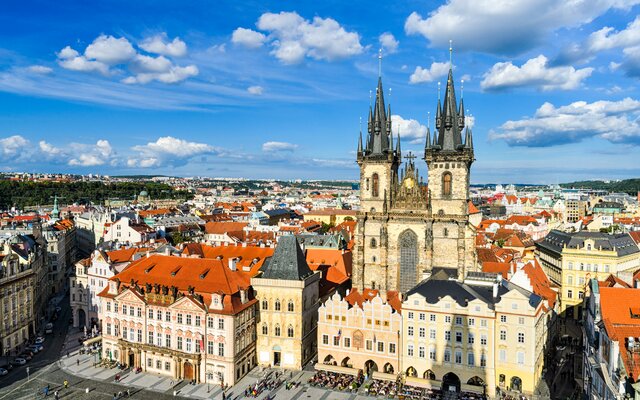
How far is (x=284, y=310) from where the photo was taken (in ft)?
222

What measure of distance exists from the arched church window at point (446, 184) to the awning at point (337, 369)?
109 feet

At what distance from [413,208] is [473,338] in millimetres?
29812

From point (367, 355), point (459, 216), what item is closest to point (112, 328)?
point (367, 355)

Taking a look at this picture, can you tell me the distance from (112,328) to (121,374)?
22.8 ft

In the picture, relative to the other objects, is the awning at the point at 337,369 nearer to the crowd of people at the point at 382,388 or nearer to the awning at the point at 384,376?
the awning at the point at 384,376

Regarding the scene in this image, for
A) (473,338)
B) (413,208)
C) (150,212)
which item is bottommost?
(473,338)

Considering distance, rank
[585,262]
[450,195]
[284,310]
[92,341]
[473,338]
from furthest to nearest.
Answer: [585,262]
[450,195]
[92,341]
[284,310]
[473,338]

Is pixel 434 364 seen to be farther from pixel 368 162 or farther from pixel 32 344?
pixel 32 344

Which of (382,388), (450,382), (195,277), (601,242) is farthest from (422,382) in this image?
→ (601,242)

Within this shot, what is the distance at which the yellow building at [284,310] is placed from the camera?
6712 centimetres

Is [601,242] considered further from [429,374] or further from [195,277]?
[195,277]

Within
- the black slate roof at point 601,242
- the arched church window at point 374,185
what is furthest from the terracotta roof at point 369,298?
the black slate roof at point 601,242

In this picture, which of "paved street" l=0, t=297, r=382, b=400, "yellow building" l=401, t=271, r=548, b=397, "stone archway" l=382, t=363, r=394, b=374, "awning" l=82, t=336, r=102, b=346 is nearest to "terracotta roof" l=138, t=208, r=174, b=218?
"awning" l=82, t=336, r=102, b=346

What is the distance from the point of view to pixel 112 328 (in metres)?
69.4
